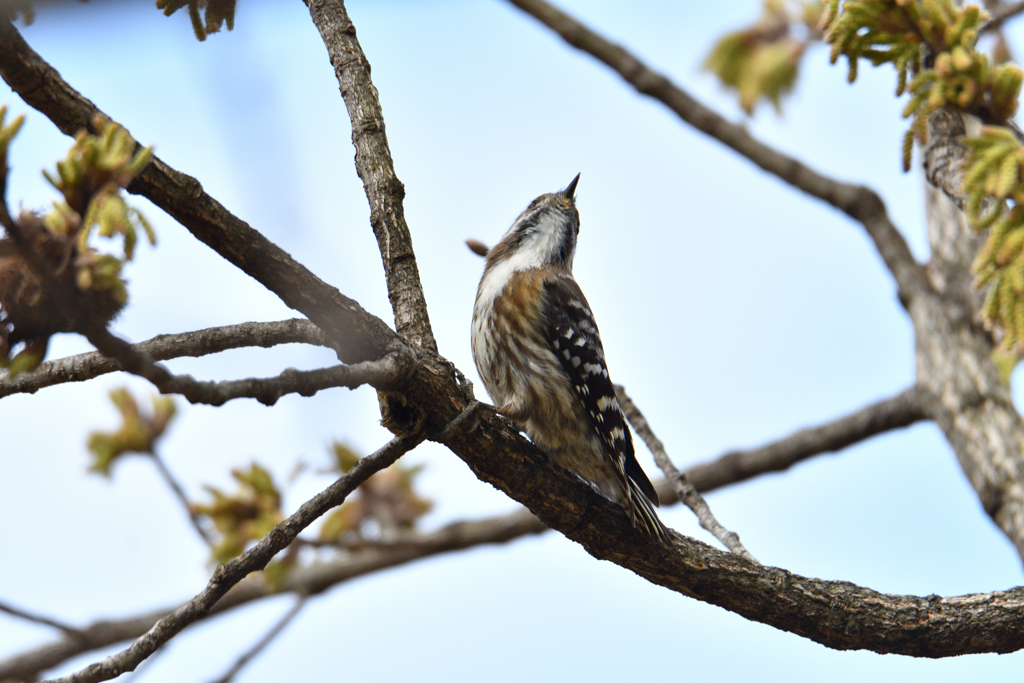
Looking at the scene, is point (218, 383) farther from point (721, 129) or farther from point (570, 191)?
point (721, 129)

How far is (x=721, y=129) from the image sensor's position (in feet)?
21.0

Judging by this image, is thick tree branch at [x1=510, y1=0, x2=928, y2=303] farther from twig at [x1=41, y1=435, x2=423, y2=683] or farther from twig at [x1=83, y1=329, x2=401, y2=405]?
twig at [x1=83, y1=329, x2=401, y2=405]

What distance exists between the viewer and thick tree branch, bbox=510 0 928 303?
599cm

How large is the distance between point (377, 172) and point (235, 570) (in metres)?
1.52

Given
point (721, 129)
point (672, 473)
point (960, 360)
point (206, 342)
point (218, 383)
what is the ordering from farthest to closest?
point (721, 129) < point (960, 360) < point (672, 473) < point (206, 342) < point (218, 383)

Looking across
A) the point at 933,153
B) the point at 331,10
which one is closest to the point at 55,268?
the point at 331,10

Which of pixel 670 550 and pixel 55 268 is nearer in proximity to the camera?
pixel 55 268

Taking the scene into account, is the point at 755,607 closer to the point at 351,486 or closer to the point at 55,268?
the point at 351,486

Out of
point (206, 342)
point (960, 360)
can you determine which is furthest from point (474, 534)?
point (206, 342)

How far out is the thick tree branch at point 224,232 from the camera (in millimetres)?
2328

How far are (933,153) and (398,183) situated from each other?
9.29 feet

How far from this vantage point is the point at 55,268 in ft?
5.36

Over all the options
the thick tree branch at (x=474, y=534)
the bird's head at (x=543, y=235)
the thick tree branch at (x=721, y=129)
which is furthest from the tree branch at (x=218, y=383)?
the thick tree branch at (x=721, y=129)

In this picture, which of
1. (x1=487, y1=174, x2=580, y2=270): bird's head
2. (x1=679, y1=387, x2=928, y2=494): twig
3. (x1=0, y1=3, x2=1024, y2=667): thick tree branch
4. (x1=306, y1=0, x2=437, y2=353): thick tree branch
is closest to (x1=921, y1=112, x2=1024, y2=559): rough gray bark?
(x1=679, y1=387, x2=928, y2=494): twig
